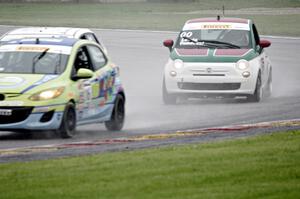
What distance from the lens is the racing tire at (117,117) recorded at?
703 inches

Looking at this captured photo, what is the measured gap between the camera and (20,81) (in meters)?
16.1

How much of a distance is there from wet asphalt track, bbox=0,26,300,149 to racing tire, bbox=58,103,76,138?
0.12 m

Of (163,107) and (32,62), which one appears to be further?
(163,107)

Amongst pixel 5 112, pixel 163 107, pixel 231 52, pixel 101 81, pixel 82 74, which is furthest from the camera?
pixel 231 52

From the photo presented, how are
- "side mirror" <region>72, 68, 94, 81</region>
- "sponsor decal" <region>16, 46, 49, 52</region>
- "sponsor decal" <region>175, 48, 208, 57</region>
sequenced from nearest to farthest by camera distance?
"side mirror" <region>72, 68, 94, 81</region>, "sponsor decal" <region>16, 46, 49, 52</region>, "sponsor decal" <region>175, 48, 208, 57</region>

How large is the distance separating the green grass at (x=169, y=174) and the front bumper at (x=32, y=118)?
2.30 meters

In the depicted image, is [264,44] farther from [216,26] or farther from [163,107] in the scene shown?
[163,107]

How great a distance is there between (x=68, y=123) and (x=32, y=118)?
64 centimetres

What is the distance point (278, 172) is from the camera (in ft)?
38.2

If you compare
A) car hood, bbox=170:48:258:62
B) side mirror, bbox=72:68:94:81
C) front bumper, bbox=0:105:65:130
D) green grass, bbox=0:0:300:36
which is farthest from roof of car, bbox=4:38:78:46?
green grass, bbox=0:0:300:36

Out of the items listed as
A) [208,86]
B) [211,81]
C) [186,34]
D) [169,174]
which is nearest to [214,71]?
[211,81]

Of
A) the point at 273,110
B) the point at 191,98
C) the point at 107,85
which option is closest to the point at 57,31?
the point at 107,85

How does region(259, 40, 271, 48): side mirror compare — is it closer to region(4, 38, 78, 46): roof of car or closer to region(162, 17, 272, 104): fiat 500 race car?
region(162, 17, 272, 104): fiat 500 race car

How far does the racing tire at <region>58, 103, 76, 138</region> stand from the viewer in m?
16.1
